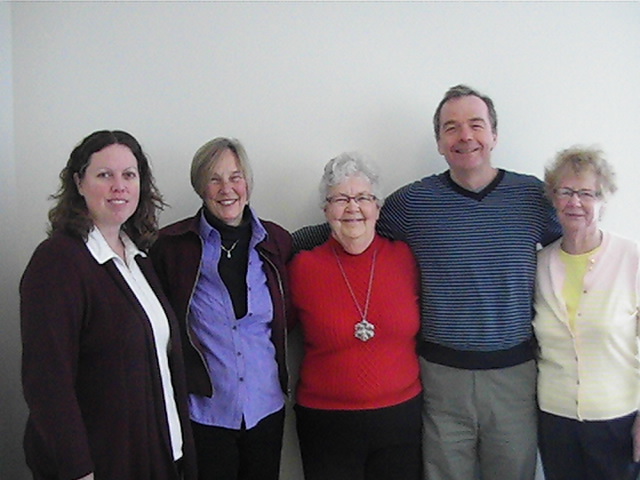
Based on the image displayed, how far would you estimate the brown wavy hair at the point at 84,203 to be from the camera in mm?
1431

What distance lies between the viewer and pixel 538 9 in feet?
7.00

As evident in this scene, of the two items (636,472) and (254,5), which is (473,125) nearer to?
(254,5)

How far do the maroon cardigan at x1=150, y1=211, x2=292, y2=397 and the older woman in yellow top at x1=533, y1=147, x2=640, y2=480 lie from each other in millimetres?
919

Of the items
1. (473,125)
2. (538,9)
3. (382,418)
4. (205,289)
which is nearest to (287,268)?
(205,289)

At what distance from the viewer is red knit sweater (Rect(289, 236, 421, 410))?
5.68 feet

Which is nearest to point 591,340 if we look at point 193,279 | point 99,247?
point 193,279

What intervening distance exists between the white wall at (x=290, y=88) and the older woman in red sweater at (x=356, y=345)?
1.07ft

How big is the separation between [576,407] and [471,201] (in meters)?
0.76

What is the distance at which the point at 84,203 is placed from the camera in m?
1.48

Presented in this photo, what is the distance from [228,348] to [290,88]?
1.07 m

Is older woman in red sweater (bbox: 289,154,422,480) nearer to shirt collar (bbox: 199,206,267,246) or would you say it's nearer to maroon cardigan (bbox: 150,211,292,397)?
maroon cardigan (bbox: 150,211,292,397)

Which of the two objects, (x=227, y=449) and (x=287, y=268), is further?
(x=287, y=268)

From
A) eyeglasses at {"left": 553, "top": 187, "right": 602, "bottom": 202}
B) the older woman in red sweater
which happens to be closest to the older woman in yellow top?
eyeglasses at {"left": 553, "top": 187, "right": 602, "bottom": 202}

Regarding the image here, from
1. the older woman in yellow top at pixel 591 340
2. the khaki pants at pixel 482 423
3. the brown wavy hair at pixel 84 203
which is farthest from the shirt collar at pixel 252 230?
the older woman in yellow top at pixel 591 340
